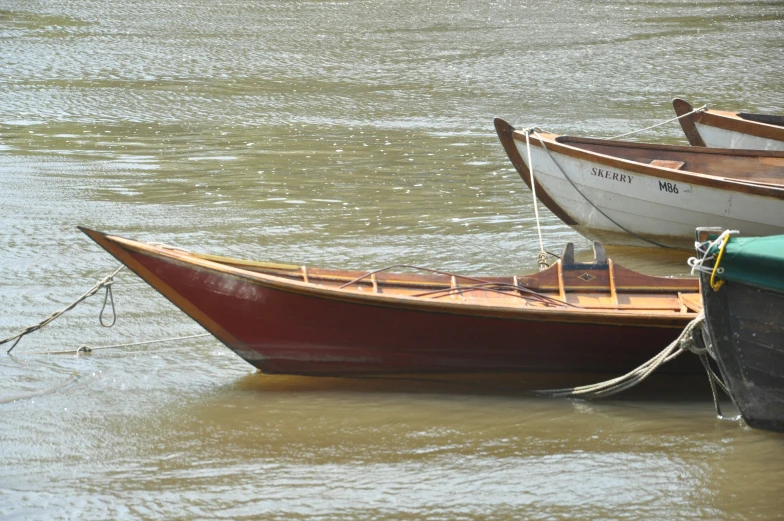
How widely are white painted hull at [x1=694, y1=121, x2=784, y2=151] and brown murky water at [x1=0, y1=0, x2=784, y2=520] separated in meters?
1.98

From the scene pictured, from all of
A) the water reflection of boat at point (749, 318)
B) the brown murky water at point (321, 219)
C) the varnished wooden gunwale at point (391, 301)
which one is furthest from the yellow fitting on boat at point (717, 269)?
the brown murky water at point (321, 219)

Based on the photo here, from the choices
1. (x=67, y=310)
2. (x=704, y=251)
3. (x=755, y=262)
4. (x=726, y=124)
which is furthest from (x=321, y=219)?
(x=755, y=262)

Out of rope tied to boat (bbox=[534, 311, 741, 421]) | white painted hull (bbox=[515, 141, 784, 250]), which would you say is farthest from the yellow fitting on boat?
white painted hull (bbox=[515, 141, 784, 250])

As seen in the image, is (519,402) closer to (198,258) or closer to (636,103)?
(198,258)

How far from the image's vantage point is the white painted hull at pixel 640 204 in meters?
9.06

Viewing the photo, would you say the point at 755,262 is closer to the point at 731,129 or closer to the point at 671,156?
the point at 671,156

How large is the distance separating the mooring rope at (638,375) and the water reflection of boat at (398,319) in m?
0.15

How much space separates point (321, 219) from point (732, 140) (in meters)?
4.26

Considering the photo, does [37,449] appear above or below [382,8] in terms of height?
below

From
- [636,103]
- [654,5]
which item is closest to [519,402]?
[636,103]

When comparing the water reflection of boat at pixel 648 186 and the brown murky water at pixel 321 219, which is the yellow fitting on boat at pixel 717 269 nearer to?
the brown murky water at pixel 321 219

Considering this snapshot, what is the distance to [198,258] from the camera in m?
6.41

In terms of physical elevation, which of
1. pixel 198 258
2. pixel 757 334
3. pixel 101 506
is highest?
pixel 198 258

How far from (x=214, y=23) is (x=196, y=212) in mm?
10897
